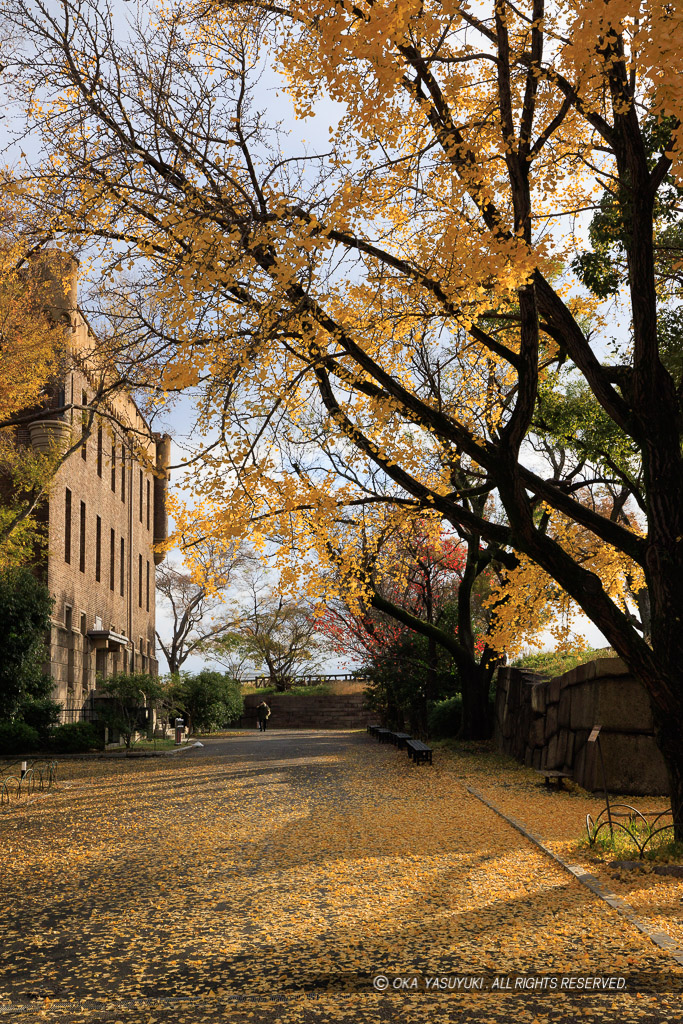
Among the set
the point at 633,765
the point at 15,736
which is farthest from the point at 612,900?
the point at 15,736

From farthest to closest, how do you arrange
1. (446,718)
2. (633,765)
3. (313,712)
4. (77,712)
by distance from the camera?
(313,712) < (77,712) < (446,718) < (633,765)

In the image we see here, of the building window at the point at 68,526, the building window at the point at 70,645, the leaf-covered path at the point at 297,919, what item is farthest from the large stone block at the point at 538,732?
the building window at the point at 68,526

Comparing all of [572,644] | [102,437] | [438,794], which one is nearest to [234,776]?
[438,794]

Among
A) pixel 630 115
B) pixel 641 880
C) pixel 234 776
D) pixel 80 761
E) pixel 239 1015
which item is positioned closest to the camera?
pixel 239 1015

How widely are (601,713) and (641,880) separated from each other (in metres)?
6.02

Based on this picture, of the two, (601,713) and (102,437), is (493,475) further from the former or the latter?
(102,437)

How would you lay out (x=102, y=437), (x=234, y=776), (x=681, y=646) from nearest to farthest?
(x=681, y=646) < (x=234, y=776) < (x=102, y=437)

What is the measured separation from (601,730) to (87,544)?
21.3m

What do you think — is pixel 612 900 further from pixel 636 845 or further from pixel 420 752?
pixel 420 752

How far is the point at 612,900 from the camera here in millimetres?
6945

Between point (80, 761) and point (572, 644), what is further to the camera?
point (80, 761)

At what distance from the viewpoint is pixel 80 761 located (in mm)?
22344

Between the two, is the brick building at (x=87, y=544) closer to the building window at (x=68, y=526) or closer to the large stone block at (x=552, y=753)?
the building window at (x=68, y=526)

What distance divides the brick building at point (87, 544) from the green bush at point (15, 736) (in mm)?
3237
